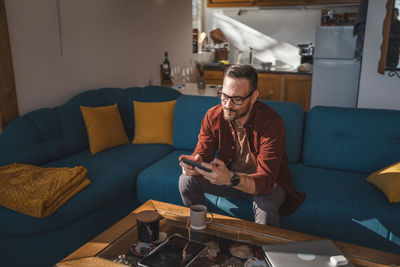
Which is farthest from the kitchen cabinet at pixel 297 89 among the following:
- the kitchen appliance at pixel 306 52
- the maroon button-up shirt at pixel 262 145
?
the maroon button-up shirt at pixel 262 145

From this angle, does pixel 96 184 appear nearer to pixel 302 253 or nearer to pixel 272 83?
pixel 302 253

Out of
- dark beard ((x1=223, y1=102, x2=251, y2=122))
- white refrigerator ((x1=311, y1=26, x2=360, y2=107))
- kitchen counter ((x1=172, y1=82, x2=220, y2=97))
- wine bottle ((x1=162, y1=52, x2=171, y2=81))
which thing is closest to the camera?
dark beard ((x1=223, y1=102, x2=251, y2=122))

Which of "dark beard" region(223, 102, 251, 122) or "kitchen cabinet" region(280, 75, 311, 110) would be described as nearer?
"dark beard" region(223, 102, 251, 122)

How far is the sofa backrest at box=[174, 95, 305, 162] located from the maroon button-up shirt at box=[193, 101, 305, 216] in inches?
20.7

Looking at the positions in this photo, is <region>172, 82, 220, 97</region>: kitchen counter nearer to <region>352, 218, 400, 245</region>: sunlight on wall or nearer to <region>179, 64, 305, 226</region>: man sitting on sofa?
<region>179, 64, 305, 226</region>: man sitting on sofa

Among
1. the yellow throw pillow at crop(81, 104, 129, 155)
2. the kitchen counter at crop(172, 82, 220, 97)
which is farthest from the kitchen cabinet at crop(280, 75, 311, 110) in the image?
the yellow throw pillow at crop(81, 104, 129, 155)

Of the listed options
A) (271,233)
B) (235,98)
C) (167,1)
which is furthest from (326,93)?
(271,233)

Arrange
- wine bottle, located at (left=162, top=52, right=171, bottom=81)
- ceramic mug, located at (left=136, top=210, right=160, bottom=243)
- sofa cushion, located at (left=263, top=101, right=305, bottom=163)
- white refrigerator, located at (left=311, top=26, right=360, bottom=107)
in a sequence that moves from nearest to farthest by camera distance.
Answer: ceramic mug, located at (left=136, top=210, right=160, bottom=243) < sofa cushion, located at (left=263, top=101, right=305, bottom=163) < wine bottle, located at (left=162, top=52, right=171, bottom=81) < white refrigerator, located at (left=311, top=26, right=360, bottom=107)

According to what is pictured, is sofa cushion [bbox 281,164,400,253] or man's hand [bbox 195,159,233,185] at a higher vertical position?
man's hand [bbox 195,159,233,185]

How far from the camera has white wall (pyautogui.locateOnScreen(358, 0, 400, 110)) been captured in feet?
10.0

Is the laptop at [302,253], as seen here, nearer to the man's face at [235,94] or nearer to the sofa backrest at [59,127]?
the man's face at [235,94]

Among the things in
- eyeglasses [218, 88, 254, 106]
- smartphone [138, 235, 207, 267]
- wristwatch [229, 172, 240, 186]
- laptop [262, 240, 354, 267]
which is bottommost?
smartphone [138, 235, 207, 267]

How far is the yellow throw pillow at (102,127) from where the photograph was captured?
2.63 meters

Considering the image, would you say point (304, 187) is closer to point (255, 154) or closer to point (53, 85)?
point (255, 154)
